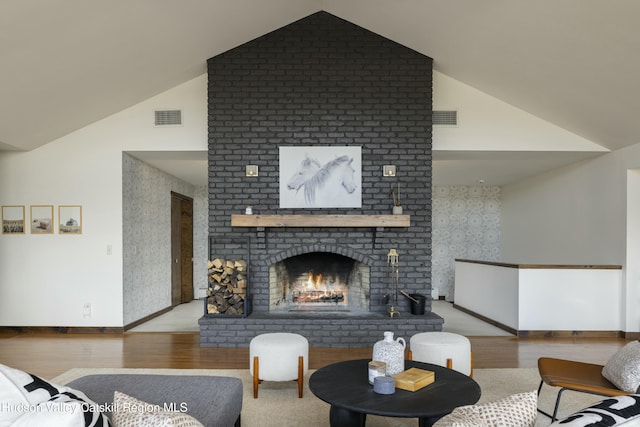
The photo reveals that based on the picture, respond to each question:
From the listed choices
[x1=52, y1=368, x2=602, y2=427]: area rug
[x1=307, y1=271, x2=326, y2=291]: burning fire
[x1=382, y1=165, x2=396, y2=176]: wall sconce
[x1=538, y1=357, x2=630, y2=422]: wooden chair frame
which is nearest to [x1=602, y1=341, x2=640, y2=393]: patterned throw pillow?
[x1=538, y1=357, x2=630, y2=422]: wooden chair frame

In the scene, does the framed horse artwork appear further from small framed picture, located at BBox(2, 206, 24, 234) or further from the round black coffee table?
small framed picture, located at BBox(2, 206, 24, 234)

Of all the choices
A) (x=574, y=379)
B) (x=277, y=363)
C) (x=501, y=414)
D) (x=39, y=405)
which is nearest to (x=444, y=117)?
(x=574, y=379)

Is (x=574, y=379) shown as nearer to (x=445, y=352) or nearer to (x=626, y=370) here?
(x=626, y=370)

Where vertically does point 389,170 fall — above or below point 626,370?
above

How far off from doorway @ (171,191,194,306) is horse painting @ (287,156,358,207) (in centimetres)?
355

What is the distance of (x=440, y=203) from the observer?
31.3 ft

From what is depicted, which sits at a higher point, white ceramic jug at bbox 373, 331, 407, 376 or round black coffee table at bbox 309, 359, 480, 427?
white ceramic jug at bbox 373, 331, 407, 376

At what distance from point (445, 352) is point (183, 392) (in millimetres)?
1998

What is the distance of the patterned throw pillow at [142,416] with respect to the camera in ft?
4.42

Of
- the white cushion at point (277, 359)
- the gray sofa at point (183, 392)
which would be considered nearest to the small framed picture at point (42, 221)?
the white cushion at point (277, 359)

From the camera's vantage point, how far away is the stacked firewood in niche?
516cm

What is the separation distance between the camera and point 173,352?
4.86 metres

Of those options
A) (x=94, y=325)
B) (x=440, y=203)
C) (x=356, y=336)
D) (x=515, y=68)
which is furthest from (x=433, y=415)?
(x=440, y=203)

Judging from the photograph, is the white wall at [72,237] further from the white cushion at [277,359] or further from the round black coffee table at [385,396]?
the round black coffee table at [385,396]
